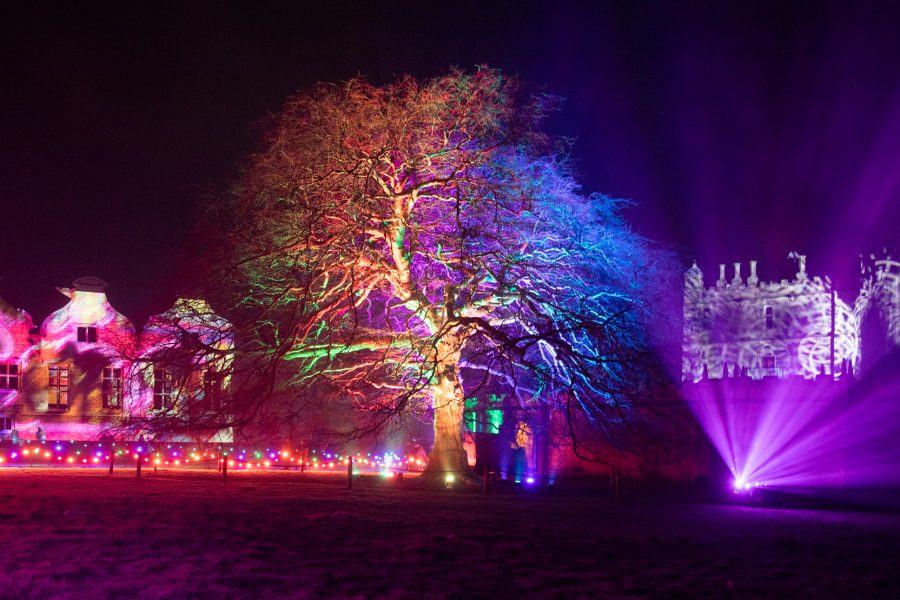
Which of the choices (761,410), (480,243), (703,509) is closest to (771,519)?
(703,509)

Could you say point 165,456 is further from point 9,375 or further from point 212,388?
point 212,388

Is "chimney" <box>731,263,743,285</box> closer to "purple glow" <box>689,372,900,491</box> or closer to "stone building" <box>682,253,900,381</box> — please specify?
"stone building" <box>682,253,900,381</box>

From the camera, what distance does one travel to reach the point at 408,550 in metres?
10.5

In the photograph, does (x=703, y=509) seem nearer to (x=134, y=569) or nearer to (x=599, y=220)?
(x=599, y=220)

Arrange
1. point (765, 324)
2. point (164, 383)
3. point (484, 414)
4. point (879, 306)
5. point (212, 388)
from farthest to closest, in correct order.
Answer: point (765, 324)
point (879, 306)
point (484, 414)
point (164, 383)
point (212, 388)

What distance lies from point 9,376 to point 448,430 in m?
29.3

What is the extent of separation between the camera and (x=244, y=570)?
29.4ft

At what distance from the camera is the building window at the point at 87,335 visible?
45375 mm

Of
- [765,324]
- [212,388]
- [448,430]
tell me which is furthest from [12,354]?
[765,324]

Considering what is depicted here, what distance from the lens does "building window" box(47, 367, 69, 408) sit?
44.2 metres

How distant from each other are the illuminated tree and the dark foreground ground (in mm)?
5789

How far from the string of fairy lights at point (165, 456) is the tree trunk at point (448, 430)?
8.43m

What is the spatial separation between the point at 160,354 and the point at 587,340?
10.8 metres

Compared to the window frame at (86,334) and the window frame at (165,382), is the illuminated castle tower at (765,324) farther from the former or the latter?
the window frame at (165,382)
